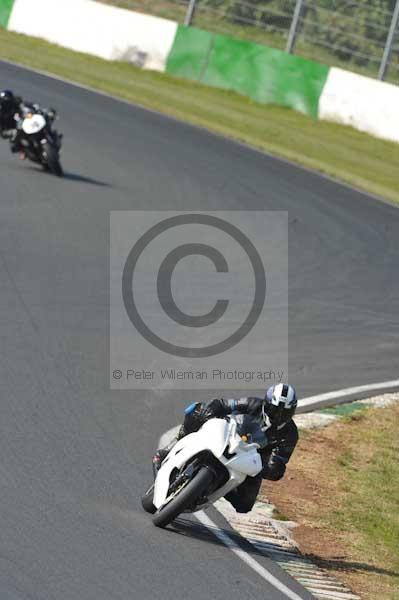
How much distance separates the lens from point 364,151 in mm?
26859

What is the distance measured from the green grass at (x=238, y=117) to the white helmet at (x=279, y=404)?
51.5 feet

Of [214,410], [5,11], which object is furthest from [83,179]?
[5,11]

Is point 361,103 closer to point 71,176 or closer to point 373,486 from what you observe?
point 71,176

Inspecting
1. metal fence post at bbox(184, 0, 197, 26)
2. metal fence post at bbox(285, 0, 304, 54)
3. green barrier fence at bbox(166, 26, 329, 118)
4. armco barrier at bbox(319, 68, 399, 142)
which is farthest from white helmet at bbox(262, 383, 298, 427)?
metal fence post at bbox(184, 0, 197, 26)

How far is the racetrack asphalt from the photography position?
6.98 metres

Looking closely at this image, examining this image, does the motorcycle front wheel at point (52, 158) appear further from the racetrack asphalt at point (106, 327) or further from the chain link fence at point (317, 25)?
the chain link fence at point (317, 25)

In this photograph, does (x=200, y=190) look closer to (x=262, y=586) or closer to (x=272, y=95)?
(x=272, y=95)

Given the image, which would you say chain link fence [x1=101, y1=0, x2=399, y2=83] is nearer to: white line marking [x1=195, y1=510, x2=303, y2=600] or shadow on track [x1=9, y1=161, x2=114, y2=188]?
shadow on track [x1=9, y1=161, x2=114, y2=188]

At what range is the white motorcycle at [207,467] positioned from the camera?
7.54 meters

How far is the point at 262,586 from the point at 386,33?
2246 cm

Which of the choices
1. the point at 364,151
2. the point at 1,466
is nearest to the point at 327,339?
the point at 1,466

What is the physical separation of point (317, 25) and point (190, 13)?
3.56 m

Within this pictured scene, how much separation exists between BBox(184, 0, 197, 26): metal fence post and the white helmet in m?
24.4

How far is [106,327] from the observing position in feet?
41.7
